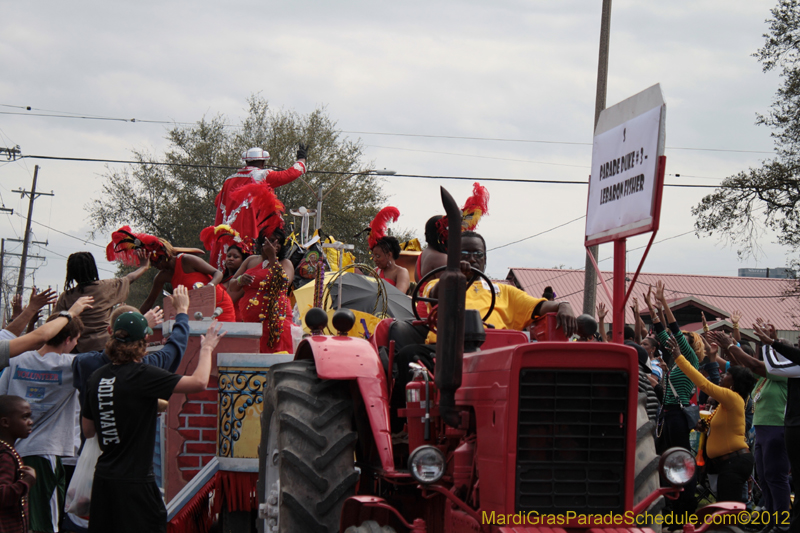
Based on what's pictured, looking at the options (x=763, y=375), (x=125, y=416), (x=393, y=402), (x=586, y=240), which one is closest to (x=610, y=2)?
(x=763, y=375)

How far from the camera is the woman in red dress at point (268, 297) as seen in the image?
24.1ft

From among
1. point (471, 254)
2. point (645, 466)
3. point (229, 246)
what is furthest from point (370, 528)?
point (229, 246)

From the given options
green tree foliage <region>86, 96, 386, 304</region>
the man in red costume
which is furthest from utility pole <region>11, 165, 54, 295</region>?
the man in red costume

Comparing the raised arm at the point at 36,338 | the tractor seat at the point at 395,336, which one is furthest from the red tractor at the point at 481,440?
the raised arm at the point at 36,338

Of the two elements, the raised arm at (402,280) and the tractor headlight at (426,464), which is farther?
the raised arm at (402,280)

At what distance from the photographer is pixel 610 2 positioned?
41.2 feet

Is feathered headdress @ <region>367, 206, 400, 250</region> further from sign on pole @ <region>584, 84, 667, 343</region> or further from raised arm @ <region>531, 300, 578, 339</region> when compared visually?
raised arm @ <region>531, 300, 578, 339</region>

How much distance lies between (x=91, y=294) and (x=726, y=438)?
608cm

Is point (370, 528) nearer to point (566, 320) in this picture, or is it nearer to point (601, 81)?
point (566, 320)

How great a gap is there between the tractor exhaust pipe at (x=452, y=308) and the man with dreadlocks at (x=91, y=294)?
13.8 feet

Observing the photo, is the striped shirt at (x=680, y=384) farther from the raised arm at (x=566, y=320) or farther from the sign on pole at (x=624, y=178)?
the raised arm at (x=566, y=320)

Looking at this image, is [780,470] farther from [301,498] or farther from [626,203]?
[301,498]

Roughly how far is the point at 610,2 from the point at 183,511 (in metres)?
10.4

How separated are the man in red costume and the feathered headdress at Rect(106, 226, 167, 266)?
1.06 m
